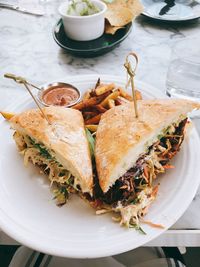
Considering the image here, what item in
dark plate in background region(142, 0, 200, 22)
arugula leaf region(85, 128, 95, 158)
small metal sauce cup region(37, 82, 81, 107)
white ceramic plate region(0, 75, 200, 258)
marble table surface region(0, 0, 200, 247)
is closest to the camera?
white ceramic plate region(0, 75, 200, 258)

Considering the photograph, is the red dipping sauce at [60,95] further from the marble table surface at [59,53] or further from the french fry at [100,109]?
the marble table surface at [59,53]

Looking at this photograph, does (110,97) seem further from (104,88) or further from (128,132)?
(128,132)

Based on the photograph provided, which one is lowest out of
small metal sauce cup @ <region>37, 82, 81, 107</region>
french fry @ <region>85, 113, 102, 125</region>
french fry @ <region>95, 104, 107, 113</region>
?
french fry @ <region>85, 113, 102, 125</region>

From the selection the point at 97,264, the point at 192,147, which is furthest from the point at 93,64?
the point at 97,264

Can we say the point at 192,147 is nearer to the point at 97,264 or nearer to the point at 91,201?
the point at 91,201

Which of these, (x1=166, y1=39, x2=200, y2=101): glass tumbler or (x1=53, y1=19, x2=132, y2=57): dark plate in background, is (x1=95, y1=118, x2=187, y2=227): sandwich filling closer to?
(x1=166, y1=39, x2=200, y2=101): glass tumbler

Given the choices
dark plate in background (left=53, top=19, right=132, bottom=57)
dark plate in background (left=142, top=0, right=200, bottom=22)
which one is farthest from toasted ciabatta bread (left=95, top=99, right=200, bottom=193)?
dark plate in background (left=142, top=0, right=200, bottom=22)

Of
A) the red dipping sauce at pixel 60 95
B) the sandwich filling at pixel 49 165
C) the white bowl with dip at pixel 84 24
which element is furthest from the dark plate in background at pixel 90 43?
the sandwich filling at pixel 49 165
